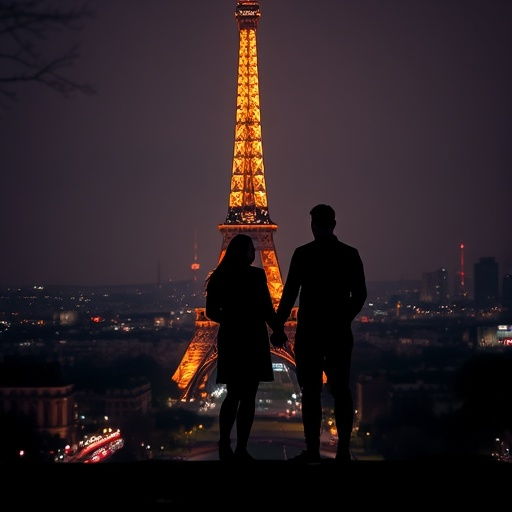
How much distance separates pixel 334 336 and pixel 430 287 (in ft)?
385

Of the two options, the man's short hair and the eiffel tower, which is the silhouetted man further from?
the eiffel tower

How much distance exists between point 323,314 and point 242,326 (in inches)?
20.0

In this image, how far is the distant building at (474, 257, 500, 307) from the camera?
110312mm

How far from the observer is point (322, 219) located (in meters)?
8.73

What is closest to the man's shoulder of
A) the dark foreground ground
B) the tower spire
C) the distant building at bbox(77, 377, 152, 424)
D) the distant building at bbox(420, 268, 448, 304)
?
the dark foreground ground

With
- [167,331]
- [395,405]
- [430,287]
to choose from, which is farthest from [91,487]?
[430,287]

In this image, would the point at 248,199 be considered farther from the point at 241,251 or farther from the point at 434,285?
the point at 434,285

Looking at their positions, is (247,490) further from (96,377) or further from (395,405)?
(96,377)

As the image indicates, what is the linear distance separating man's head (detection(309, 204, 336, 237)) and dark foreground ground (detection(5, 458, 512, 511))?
1.45 metres

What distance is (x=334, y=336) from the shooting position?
864 cm

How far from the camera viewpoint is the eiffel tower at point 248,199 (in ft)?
163

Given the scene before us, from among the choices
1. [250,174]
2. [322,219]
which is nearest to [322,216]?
[322,219]

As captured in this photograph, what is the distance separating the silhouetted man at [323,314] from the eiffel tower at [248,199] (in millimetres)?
40744

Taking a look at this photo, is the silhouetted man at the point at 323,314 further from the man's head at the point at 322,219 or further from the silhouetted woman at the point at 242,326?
the silhouetted woman at the point at 242,326
